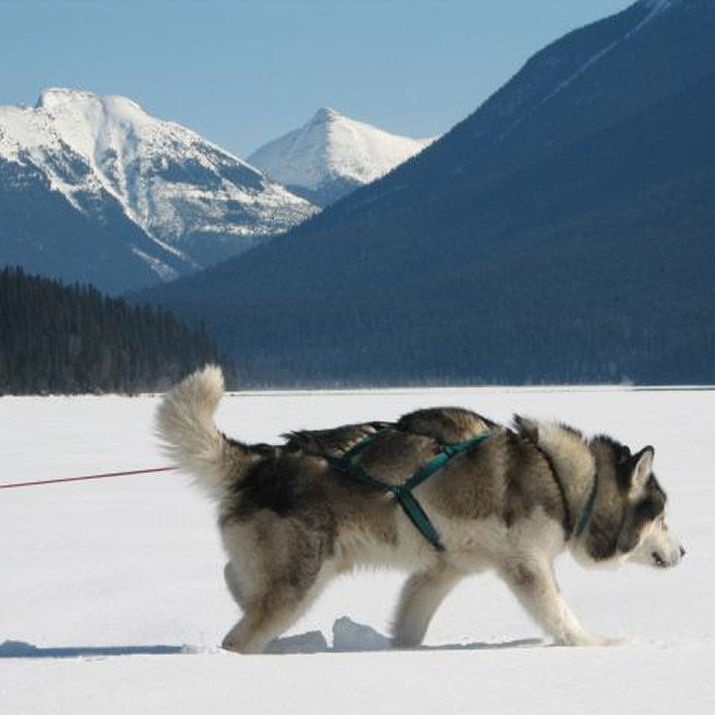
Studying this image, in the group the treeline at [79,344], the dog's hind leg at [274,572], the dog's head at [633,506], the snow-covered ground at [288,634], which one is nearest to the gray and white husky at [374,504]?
the dog's hind leg at [274,572]

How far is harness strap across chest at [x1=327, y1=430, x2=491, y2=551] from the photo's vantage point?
300 inches

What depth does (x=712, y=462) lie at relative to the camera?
2272 cm

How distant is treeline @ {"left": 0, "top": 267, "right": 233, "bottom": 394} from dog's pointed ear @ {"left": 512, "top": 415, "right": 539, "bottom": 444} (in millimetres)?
85089

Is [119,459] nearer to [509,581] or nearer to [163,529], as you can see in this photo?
[163,529]

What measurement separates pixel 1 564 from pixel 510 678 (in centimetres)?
651

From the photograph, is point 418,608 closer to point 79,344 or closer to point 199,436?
point 199,436

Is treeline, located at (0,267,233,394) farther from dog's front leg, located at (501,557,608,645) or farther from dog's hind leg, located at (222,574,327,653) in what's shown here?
dog's front leg, located at (501,557,608,645)

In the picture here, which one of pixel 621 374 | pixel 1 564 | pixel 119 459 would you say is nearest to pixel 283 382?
pixel 621 374

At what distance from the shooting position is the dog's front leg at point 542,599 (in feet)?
24.9

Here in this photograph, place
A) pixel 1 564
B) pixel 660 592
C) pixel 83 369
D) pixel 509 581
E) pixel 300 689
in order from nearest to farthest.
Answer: pixel 300 689, pixel 509 581, pixel 660 592, pixel 1 564, pixel 83 369

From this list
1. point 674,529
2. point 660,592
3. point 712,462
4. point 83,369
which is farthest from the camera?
point 83,369

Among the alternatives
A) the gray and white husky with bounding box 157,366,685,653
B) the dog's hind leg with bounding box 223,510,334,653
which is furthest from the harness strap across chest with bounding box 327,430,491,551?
the dog's hind leg with bounding box 223,510,334,653

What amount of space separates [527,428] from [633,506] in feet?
2.24

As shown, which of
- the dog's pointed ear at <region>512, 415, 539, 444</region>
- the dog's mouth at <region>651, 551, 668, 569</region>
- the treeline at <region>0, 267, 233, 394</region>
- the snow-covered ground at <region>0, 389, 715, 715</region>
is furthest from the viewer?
the treeline at <region>0, 267, 233, 394</region>
